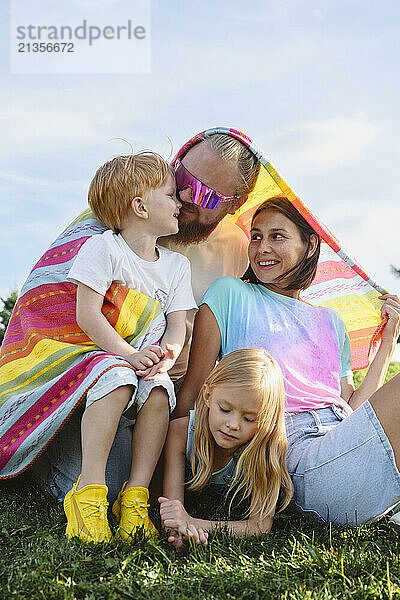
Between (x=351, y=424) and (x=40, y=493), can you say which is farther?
(x=40, y=493)

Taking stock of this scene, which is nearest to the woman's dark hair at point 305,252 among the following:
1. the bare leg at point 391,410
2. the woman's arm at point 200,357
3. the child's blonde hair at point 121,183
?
the woman's arm at point 200,357

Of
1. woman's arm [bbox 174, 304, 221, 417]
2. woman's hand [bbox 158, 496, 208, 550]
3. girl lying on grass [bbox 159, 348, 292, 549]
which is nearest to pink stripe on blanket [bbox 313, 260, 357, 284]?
woman's arm [bbox 174, 304, 221, 417]

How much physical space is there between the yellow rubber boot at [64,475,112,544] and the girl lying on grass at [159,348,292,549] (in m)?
0.28

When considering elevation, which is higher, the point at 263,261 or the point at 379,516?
the point at 263,261

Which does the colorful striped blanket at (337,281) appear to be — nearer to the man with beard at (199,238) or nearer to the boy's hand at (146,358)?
the man with beard at (199,238)

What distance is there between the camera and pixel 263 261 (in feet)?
10.8

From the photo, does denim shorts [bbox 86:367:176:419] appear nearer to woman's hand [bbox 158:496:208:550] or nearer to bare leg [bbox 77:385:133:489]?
bare leg [bbox 77:385:133:489]

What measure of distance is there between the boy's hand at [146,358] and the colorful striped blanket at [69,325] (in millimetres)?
63

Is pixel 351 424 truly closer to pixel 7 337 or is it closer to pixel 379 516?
pixel 379 516

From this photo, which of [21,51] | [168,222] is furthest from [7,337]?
[21,51]

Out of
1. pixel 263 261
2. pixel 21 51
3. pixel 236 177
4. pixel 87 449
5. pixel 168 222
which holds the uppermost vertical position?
pixel 21 51

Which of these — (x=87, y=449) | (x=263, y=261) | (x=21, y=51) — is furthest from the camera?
(x=21, y=51)

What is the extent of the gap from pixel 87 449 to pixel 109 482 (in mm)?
437

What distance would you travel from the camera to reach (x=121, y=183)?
301cm
